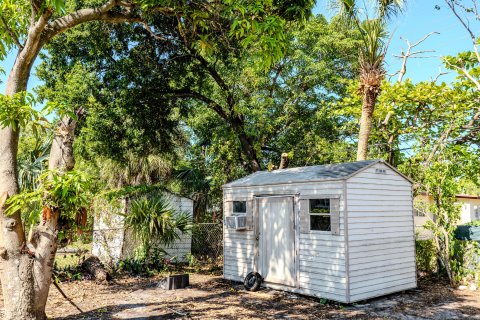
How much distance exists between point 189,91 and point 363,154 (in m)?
5.49

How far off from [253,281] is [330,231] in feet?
7.63

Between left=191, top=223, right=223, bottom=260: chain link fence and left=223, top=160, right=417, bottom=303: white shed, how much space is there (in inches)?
149

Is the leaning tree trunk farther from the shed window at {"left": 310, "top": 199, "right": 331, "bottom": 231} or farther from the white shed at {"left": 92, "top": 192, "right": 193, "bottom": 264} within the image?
the white shed at {"left": 92, "top": 192, "right": 193, "bottom": 264}

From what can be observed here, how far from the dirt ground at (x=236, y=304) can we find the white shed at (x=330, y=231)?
29 centimetres

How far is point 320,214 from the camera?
25.4 ft

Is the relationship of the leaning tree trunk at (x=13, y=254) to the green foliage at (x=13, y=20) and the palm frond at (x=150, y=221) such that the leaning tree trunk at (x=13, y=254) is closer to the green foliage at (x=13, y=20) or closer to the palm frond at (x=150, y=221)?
the green foliage at (x=13, y=20)

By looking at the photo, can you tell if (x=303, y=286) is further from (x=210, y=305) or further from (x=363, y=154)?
→ (x=363, y=154)

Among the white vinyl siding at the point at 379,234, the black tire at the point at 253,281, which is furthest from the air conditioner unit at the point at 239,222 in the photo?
the white vinyl siding at the point at 379,234

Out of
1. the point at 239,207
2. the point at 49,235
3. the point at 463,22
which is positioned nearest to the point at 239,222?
the point at 239,207

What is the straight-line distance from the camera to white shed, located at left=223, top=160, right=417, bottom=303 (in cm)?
734

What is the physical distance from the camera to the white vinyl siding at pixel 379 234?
24.2 ft

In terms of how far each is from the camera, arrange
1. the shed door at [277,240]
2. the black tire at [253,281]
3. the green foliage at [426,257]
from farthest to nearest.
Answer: the green foliage at [426,257]
the black tire at [253,281]
the shed door at [277,240]

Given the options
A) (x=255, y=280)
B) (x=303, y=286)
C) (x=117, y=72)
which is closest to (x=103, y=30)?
(x=117, y=72)

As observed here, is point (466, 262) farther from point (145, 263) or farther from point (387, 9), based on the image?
point (145, 263)
